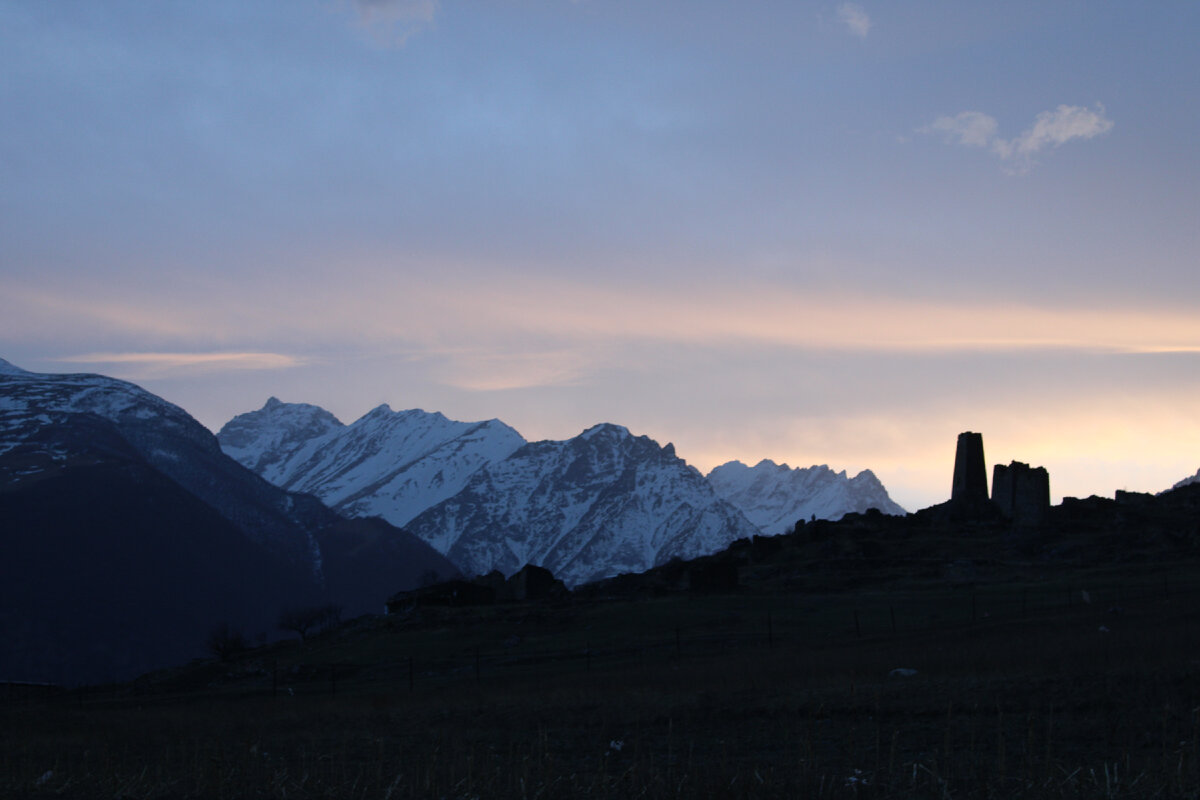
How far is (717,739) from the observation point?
2100cm

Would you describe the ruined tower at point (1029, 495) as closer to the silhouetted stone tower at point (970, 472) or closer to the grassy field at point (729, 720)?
the silhouetted stone tower at point (970, 472)

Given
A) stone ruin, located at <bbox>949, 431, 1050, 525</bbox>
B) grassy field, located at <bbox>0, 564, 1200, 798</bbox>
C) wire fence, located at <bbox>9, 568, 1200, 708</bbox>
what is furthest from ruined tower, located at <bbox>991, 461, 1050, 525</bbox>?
grassy field, located at <bbox>0, 564, 1200, 798</bbox>

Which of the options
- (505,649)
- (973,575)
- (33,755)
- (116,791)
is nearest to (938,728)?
(116,791)

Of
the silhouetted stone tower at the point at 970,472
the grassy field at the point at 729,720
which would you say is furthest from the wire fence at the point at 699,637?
the silhouetted stone tower at the point at 970,472

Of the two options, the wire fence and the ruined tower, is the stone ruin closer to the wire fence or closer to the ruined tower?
the ruined tower

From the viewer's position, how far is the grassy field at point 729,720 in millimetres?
15484

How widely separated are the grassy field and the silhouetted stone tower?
52.9 meters

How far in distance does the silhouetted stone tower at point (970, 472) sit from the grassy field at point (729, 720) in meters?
52.9

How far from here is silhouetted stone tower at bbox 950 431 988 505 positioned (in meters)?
101

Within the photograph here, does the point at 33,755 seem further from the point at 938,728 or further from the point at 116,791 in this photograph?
the point at 938,728

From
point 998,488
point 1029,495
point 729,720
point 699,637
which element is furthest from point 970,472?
point 729,720

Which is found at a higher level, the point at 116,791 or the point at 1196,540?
the point at 1196,540

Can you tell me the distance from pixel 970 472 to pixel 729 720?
8507cm

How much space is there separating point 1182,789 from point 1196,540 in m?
61.8
